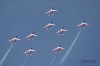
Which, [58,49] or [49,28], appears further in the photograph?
[49,28]

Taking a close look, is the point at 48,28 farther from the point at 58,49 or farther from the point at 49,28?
the point at 58,49

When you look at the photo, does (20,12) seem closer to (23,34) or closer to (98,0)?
(23,34)

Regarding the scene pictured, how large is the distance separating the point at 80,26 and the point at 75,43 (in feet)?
5.88

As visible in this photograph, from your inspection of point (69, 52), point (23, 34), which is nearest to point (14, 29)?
point (23, 34)

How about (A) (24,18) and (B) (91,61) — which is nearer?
(B) (91,61)

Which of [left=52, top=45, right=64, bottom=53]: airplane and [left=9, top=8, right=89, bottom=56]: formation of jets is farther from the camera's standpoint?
[left=9, top=8, right=89, bottom=56]: formation of jets

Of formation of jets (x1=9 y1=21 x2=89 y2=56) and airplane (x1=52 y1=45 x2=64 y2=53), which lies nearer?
airplane (x1=52 y1=45 x2=64 y2=53)

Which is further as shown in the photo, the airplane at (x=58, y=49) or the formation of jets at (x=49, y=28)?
the formation of jets at (x=49, y=28)

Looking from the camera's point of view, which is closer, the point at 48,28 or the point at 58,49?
the point at 58,49

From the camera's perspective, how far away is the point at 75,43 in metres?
30.6

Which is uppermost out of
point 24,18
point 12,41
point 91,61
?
point 24,18

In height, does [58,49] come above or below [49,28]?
below

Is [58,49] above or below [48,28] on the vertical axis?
below

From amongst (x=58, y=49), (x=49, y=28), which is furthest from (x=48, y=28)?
(x=58, y=49)
